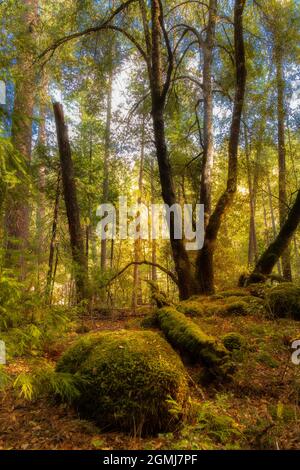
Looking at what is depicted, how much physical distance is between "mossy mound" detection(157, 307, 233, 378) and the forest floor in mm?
181

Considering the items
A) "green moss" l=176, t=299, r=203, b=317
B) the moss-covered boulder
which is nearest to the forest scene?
the moss-covered boulder

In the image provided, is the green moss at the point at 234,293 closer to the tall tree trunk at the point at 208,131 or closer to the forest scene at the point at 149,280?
the forest scene at the point at 149,280

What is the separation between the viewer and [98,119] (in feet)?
59.2

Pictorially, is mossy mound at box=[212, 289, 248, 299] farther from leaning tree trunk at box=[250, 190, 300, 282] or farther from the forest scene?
leaning tree trunk at box=[250, 190, 300, 282]

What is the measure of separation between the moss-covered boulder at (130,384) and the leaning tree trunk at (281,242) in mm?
5430

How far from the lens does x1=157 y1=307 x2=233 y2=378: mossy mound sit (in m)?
3.99

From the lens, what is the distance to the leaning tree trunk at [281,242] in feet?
25.4

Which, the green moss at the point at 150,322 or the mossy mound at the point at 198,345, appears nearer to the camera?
the mossy mound at the point at 198,345

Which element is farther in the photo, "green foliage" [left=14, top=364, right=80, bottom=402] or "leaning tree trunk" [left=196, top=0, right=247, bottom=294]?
"leaning tree trunk" [left=196, top=0, right=247, bottom=294]

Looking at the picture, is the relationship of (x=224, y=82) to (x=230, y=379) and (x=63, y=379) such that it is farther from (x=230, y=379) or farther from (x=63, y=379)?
(x=63, y=379)

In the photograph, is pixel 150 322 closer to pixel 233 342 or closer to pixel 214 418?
pixel 233 342

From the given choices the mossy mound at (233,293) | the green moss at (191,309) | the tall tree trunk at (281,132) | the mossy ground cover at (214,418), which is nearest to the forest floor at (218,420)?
the mossy ground cover at (214,418)

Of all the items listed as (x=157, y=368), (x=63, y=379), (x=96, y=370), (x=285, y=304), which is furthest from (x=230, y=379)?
(x=285, y=304)

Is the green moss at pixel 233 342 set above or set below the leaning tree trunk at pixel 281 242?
below
